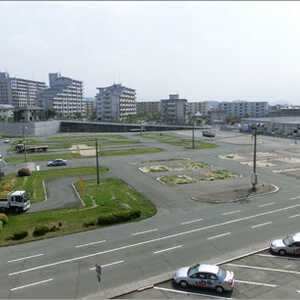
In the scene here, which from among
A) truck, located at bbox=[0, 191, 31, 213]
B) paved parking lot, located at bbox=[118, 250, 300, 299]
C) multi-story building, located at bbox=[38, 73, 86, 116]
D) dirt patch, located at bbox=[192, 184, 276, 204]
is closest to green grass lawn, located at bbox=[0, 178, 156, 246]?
truck, located at bbox=[0, 191, 31, 213]

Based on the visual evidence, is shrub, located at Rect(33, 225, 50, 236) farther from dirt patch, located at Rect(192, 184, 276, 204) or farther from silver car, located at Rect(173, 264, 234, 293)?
dirt patch, located at Rect(192, 184, 276, 204)

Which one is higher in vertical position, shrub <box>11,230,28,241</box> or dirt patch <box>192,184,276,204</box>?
dirt patch <box>192,184,276,204</box>

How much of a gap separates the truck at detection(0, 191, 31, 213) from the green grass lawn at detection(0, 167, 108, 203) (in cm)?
106

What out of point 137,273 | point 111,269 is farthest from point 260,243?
point 111,269

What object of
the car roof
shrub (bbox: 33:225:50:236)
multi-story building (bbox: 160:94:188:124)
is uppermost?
multi-story building (bbox: 160:94:188:124)

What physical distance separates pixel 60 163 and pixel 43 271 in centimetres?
3712

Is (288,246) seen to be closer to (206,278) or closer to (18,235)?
(206,278)

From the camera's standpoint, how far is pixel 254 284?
15.3 m

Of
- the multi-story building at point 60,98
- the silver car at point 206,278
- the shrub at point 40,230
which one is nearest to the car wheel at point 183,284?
the silver car at point 206,278

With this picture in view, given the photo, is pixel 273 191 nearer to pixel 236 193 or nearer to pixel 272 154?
pixel 236 193

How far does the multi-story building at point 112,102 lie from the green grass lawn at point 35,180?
125 m

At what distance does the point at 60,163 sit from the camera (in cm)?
5250

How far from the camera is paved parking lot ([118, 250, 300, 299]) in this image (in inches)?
569

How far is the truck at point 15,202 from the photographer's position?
27500 mm
